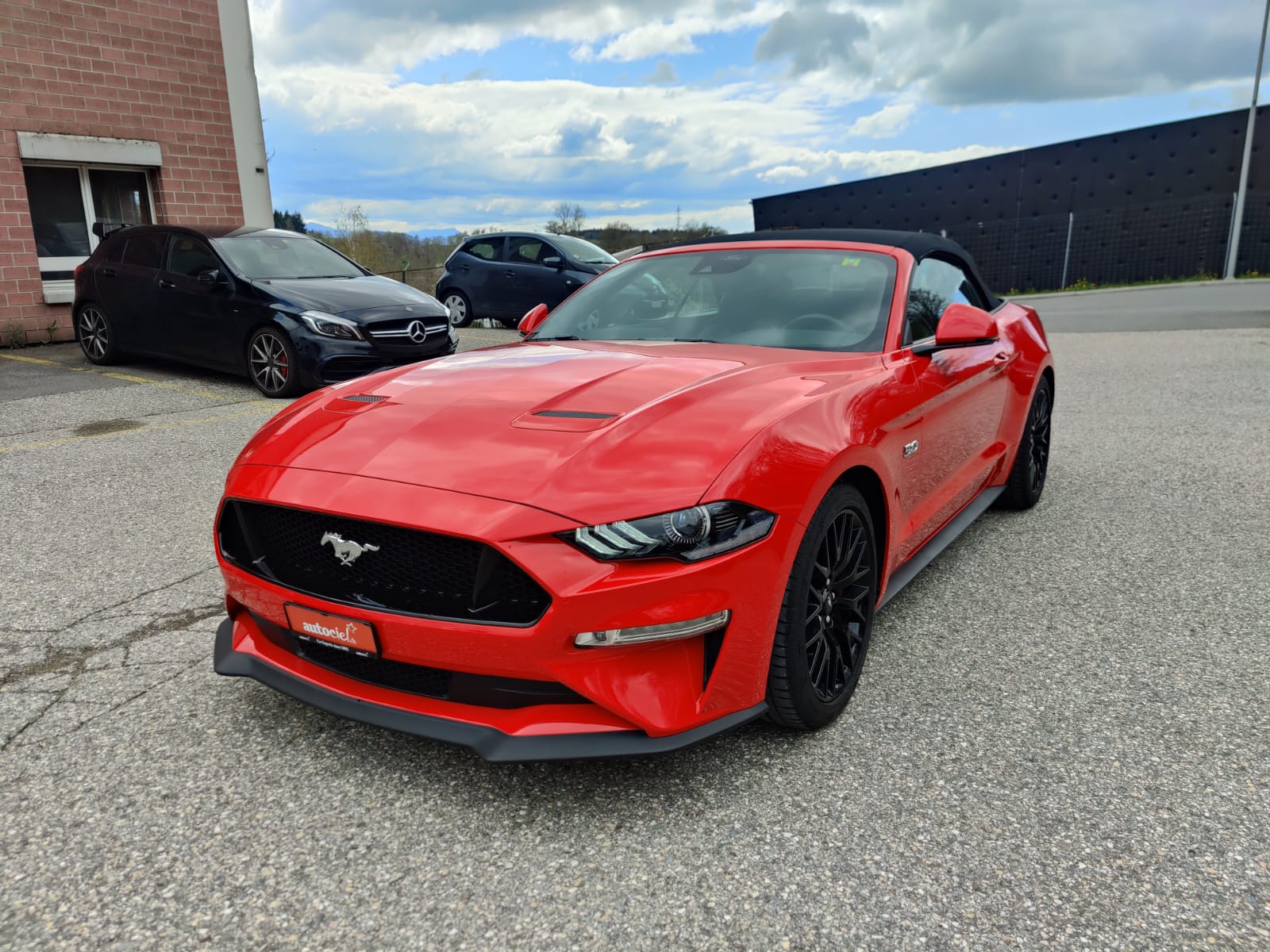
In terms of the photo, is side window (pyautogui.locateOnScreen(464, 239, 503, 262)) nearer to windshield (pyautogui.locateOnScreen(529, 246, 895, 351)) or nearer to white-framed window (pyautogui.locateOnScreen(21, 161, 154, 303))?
white-framed window (pyautogui.locateOnScreen(21, 161, 154, 303))

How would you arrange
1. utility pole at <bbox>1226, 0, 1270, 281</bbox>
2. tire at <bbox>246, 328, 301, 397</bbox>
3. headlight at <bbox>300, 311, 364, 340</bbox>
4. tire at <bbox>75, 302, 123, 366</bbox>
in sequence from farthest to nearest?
utility pole at <bbox>1226, 0, 1270, 281</bbox> < tire at <bbox>75, 302, 123, 366</bbox> < tire at <bbox>246, 328, 301, 397</bbox> < headlight at <bbox>300, 311, 364, 340</bbox>

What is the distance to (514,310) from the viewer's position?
1470 cm

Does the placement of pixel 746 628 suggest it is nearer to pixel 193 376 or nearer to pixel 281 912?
pixel 281 912

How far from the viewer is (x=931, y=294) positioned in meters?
3.88

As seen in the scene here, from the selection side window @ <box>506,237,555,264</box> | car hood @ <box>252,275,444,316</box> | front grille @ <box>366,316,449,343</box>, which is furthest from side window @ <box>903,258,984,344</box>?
side window @ <box>506,237,555,264</box>

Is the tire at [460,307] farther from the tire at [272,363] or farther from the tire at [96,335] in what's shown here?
the tire at [272,363]

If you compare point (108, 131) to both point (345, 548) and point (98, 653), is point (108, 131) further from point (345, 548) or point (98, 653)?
point (345, 548)

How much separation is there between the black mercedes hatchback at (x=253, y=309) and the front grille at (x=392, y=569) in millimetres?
5719

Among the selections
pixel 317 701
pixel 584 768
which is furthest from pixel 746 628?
pixel 317 701

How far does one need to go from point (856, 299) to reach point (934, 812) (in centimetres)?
195

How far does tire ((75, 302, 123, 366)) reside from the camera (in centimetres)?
972

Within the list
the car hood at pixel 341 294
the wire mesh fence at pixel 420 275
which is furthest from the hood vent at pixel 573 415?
the wire mesh fence at pixel 420 275

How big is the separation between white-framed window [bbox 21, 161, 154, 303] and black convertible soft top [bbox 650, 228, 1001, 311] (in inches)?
436

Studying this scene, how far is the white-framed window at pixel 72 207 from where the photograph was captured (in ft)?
40.1
